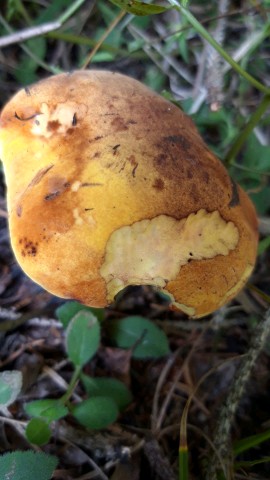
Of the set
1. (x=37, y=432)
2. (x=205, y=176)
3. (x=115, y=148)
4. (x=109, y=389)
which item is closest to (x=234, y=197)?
(x=205, y=176)

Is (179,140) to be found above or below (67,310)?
above

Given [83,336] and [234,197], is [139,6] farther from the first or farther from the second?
[83,336]

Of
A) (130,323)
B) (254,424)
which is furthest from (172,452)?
(130,323)

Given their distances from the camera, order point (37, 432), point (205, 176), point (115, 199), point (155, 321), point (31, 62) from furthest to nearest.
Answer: point (31, 62) < point (155, 321) < point (37, 432) < point (205, 176) < point (115, 199)

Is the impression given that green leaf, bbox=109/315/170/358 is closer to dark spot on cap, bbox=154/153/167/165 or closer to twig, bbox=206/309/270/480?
twig, bbox=206/309/270/480

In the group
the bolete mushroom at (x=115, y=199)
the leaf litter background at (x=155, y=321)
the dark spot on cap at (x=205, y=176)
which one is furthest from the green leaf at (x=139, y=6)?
the leaf litter background at (x=155, y=321)

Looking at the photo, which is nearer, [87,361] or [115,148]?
[115,148]
